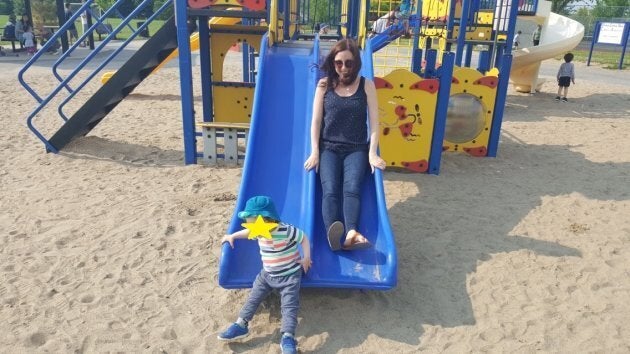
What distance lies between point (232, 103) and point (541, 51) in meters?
8.48

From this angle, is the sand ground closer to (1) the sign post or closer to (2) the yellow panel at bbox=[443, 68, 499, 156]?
(2) the yellow panel at bbox=[443, 68, 499, 156]

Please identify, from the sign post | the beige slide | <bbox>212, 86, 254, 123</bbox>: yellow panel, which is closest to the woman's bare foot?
<bbox>212, 86, 254, 123</bbox>: yellow panel

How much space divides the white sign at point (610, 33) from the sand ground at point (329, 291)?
1632 cm

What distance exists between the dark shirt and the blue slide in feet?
0.97

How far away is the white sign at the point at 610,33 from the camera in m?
19.9

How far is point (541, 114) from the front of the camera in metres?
10.1

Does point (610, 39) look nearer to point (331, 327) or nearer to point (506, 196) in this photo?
point (506, 196)

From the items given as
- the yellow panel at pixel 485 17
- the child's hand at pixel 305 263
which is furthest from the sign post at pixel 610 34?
the child's hand at pixel 305 263

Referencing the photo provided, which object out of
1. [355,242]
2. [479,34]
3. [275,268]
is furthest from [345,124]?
[479,34]

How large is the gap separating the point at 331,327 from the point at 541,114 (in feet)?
28.5

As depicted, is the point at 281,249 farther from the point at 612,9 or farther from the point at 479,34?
the point at 612,9

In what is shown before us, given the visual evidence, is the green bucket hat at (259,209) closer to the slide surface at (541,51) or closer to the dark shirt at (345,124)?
the dark shirt at (345,124)

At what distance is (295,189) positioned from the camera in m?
3.84

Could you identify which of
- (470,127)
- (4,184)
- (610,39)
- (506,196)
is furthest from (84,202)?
(610,39)
